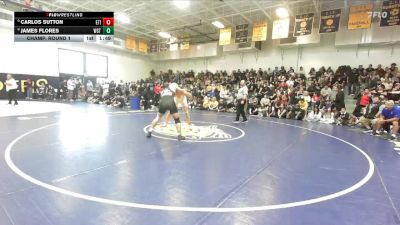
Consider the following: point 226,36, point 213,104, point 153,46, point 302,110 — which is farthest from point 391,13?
point 153,46

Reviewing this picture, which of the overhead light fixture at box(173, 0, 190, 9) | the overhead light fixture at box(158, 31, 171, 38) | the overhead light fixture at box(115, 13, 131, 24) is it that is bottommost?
the overhead light fixture at box(158, 31, 171, 38)

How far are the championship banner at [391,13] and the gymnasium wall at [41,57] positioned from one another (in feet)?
81.2

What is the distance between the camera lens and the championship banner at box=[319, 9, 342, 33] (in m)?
15.4

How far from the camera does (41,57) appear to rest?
22.0 metres

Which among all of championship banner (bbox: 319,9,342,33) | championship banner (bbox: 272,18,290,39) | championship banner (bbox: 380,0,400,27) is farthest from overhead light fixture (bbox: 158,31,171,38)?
championship banner (bbox: 380,0,400,27)

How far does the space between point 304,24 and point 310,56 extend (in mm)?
4305

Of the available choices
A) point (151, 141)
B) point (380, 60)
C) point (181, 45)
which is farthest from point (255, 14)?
point (151, 141)

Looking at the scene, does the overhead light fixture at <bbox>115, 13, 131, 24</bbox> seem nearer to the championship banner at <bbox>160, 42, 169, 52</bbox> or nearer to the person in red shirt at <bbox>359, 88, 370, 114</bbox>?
the championship banner at <bbox>160, 42, 169, 52</bbox>

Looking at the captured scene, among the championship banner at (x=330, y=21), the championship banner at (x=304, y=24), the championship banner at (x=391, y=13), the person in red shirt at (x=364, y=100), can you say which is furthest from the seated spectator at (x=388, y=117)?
the championship banner at (x=304, y=24)

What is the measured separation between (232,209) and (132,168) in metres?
2.09

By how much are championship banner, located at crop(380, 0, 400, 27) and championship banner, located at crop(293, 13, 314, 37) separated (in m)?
3.88

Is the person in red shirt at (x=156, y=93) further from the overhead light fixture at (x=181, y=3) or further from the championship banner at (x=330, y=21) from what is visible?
the championship banner at (x=330, y=21)

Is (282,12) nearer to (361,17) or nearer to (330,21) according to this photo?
(330,21)

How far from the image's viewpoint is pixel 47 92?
2233 centimetres
